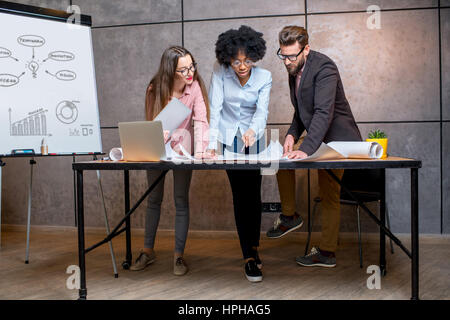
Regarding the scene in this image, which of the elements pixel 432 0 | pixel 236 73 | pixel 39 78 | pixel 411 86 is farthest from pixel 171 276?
pixel 432 0

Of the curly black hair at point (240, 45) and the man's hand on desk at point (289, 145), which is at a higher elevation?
the curly black hair at point (240, 45)

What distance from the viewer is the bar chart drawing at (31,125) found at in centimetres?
268

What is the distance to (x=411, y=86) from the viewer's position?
3471mm

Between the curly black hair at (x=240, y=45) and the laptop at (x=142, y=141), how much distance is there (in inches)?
29.3

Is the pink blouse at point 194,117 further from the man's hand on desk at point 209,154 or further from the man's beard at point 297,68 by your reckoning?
the man's beard at point 297,68

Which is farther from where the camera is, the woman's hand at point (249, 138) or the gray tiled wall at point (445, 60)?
the gray tiled wall at point (445, 60)

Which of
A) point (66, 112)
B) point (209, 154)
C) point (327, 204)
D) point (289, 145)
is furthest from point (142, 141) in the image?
point (327, 204)

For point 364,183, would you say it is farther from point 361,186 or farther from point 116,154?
point 116,154

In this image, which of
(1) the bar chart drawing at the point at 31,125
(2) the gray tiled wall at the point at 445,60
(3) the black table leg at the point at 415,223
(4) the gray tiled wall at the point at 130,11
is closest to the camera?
(3) the black table leg at the point at 415,223

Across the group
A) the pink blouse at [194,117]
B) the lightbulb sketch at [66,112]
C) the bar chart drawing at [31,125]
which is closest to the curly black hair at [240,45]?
the pink blouse at [194,117]

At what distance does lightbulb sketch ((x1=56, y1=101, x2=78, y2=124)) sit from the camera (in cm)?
279

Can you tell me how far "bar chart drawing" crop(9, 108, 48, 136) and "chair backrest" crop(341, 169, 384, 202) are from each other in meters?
2.11

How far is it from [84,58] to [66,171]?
60.6 inches

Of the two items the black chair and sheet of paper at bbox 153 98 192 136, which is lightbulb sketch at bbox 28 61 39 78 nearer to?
sheet of paper at bbox 153 98 192 136
